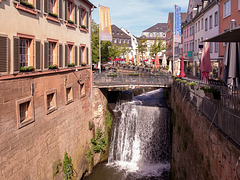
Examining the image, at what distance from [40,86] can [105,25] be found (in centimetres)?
1275

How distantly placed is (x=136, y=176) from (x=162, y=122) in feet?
18.8

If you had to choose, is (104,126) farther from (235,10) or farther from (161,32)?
(161,32)

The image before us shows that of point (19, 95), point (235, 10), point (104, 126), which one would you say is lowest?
point (104, 126)

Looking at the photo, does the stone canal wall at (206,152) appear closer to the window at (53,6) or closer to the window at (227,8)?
the window at (53,6)

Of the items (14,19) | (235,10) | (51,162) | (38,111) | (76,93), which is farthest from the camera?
(235,10)

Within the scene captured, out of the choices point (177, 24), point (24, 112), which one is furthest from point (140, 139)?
point (24, 112)

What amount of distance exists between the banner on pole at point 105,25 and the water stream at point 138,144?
20.5ft

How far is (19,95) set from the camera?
9.97m

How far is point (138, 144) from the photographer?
70.5ft

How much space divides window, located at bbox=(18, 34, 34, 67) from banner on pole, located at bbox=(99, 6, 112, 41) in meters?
12.2

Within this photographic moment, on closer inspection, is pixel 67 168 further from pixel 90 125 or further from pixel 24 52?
pixel 24 52

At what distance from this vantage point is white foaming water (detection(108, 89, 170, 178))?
19953mm

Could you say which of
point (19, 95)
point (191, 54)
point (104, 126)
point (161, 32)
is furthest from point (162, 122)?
point (161, 32)

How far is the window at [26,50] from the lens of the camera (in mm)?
10508
